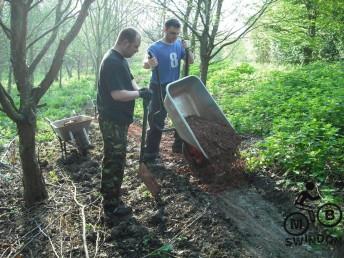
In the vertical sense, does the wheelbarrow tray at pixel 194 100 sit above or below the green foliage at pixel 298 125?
above

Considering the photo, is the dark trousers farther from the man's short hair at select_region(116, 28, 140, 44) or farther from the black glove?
the man's short hair at select_region(116, 28, 140, 44)

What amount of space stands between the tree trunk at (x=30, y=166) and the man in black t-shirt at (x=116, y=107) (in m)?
0.85

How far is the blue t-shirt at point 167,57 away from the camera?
5688mm

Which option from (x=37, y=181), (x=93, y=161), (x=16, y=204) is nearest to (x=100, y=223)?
(x=37, y=181)

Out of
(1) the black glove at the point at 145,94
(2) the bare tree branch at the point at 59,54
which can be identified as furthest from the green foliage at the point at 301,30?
(2) the bare tree branch at the point at 59,54

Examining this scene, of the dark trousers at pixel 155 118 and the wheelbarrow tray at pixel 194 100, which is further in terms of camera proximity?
the dark trousers at pixel 155 118

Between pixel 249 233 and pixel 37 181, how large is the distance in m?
2.73

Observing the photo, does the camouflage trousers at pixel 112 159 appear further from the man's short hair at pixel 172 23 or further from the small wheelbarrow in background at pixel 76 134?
the small wheelbarrow in background at pixel 76 134

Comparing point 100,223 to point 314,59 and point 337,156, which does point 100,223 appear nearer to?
point 337,156

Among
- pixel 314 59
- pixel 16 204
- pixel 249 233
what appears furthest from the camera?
pixel 314 59

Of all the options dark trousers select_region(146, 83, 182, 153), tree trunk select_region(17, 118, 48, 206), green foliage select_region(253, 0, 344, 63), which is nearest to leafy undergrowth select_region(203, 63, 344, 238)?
green foliage select_region(253, 0, 344, 63)

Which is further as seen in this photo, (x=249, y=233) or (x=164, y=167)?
(x=164, y=167)

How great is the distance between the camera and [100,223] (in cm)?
438

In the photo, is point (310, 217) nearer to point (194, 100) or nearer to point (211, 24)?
point (194, 100)
